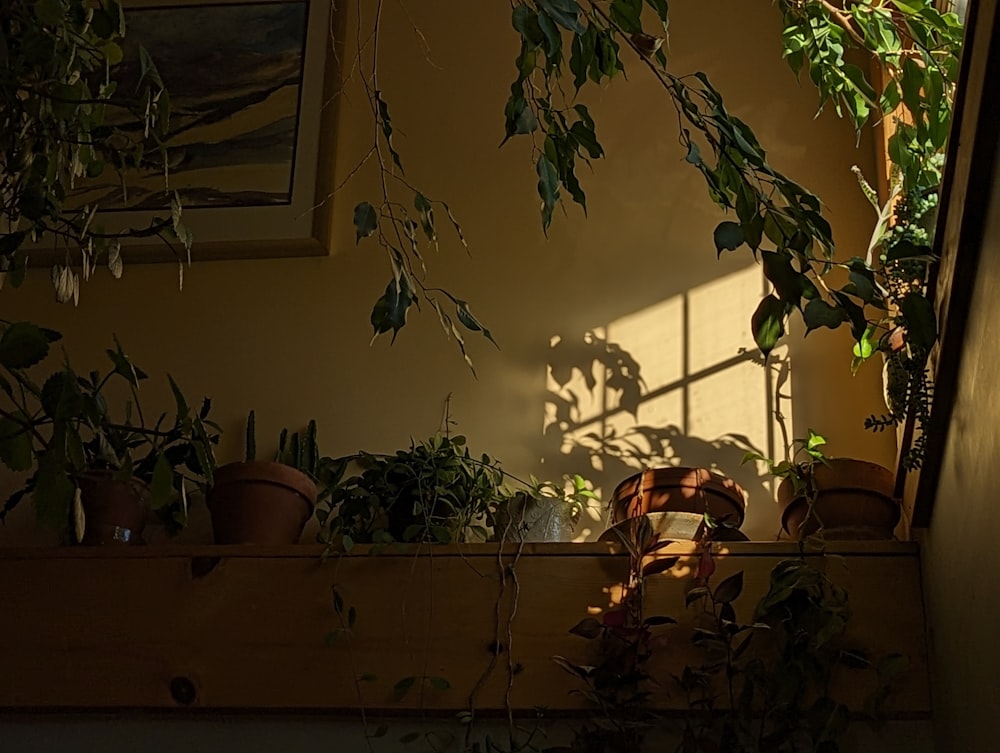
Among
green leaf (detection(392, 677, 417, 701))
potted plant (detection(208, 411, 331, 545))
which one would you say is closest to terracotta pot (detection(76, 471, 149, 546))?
potted plant (detection(208, 411, 331, 545))

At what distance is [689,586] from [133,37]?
231cm

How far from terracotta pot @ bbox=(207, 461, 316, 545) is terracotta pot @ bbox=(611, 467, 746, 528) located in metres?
0.68

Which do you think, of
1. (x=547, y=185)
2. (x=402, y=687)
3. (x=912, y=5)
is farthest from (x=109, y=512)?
(x=912, y=5)

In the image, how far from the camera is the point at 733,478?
2.84 meters

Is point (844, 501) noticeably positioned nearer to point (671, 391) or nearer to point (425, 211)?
point (671, 391)

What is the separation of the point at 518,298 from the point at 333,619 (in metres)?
0.98

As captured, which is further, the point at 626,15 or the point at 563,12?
the point at 626,15

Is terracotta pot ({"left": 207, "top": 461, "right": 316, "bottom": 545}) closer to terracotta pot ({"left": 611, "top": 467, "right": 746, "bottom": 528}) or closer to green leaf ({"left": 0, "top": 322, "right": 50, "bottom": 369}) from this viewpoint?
terracotta pot ({"left": 611, "top": 467, "right": 746, "bottom": 528})

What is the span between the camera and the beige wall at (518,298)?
9.68 feet

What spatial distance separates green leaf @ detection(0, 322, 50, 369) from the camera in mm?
1176

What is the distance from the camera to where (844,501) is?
2.50m

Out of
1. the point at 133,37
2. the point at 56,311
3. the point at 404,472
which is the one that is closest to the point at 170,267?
the point at 56,311

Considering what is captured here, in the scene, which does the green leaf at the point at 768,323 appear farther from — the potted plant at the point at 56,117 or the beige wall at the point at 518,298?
the beige wall at the point at 518,298

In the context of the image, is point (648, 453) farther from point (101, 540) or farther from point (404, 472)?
point (101, 540)
